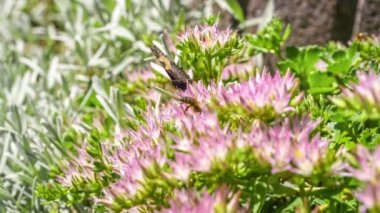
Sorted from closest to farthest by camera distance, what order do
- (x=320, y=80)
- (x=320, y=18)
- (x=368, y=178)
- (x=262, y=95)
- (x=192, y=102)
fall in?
(x=368, y=178) → (x=262, y=95) → (x=192, y=102) → (x=320, y=80) → (x=320, y=18)

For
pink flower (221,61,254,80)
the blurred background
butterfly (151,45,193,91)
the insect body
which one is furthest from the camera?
the blurred background

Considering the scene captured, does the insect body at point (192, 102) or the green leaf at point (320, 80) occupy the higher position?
the green leaf at point (320, 80)

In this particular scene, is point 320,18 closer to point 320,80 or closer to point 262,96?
point 320,80

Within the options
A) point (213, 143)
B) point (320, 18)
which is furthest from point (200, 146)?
point (320, 18)

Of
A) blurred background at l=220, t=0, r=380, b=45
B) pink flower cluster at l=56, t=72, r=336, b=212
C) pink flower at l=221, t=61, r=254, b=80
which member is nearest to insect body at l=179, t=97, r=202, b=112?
pink flower cluster at l=56, t=72, r=336, b=212

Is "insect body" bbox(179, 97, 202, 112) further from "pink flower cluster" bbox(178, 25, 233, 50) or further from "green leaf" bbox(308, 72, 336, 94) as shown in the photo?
"green leaf" bbox(308, 72, 336, 94)

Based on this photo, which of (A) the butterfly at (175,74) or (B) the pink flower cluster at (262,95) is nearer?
(B) the pink flower cluster at (262,95)

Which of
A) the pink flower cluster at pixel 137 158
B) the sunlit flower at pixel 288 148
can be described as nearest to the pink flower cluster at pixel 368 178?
the sunlit flower at pixel 288 148

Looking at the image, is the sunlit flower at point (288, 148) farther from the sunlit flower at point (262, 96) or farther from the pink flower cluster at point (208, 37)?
the pink flower cluster at point (208, 37)
